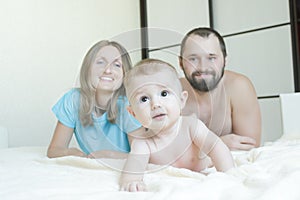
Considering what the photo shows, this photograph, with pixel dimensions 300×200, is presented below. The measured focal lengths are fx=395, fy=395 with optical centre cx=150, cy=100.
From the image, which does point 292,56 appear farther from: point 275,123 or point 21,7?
point 21,7

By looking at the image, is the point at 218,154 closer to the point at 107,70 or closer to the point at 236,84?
the point at 107,70

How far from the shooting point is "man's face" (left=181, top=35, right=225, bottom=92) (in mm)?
881

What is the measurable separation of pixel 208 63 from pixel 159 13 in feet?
5.65

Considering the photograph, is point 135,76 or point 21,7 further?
point 21,7

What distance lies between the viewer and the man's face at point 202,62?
881 mm

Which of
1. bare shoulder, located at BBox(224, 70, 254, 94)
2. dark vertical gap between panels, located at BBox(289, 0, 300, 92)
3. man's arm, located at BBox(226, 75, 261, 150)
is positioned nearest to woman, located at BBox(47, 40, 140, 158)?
man's arm, located at BBox(226, 75, 261, 150)

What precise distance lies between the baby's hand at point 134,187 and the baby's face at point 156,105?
126 millimetres

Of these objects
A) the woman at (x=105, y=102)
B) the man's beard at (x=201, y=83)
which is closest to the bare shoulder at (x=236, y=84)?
the man's beard at (x=201, y=83)

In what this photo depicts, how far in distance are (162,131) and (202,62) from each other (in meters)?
0.28

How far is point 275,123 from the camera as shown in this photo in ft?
6.49

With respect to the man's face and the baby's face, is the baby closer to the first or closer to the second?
the baby's face

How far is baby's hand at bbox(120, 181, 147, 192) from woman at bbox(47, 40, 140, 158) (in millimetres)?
202

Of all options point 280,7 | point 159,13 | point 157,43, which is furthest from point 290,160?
point 159,13

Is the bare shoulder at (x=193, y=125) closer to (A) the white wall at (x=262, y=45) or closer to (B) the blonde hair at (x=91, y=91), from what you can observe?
(B) the blonde hair at (x=91, y=91)
